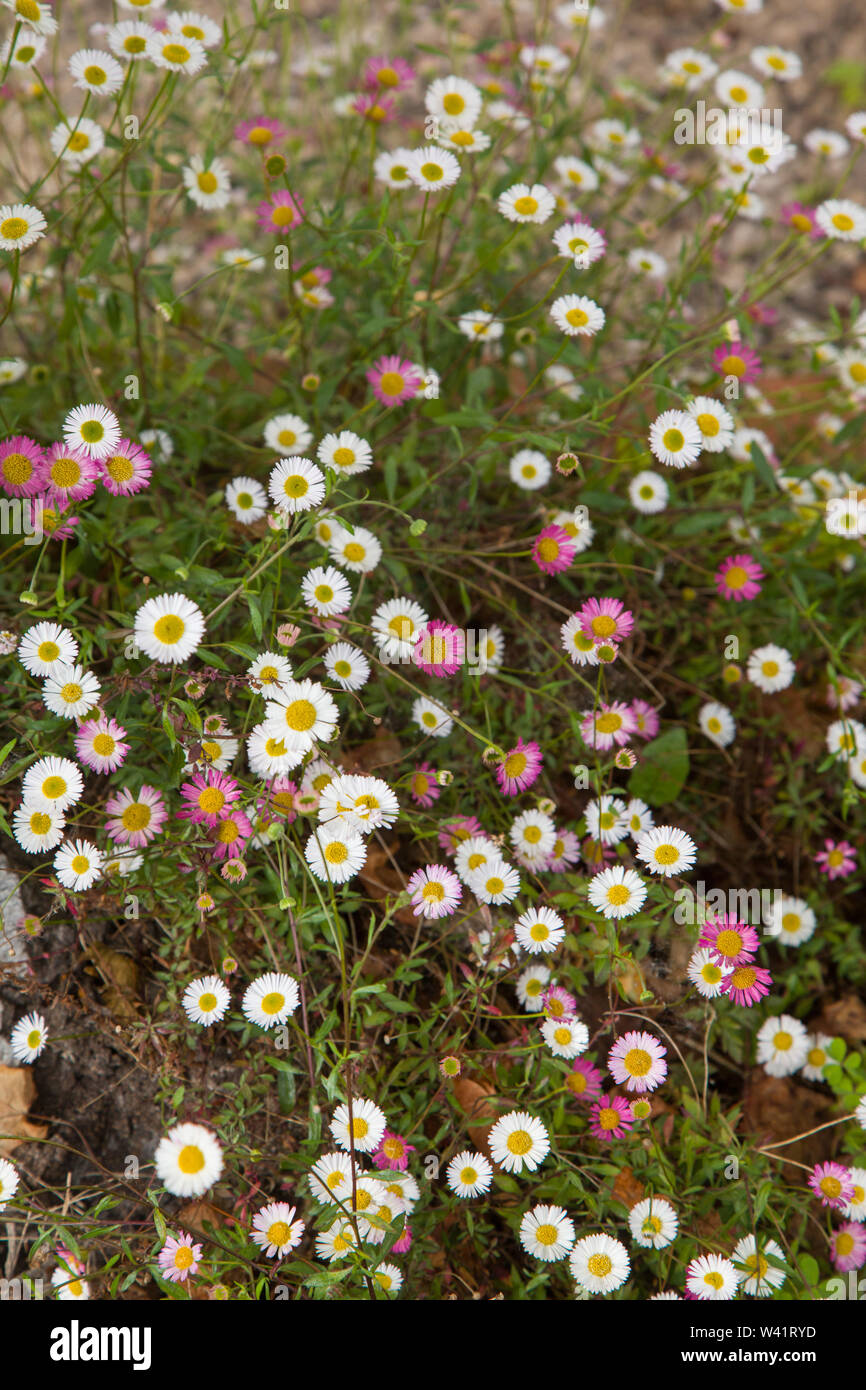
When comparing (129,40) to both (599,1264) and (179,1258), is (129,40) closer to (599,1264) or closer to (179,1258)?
(179,1258)

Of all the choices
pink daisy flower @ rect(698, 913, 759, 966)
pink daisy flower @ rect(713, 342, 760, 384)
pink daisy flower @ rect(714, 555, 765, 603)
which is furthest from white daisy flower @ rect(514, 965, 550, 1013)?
pink daisy flower @ rect(713, 342, 760, 384)

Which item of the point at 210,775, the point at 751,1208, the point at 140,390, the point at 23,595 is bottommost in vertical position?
the point at 751,1208

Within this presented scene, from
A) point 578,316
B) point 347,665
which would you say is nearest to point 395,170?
point 578,316

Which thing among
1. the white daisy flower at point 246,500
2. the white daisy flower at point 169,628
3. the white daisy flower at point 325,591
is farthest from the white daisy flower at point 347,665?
the white daisy flower at point 246,500

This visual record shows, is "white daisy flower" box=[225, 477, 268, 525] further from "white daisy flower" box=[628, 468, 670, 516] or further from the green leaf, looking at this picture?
the green leaf

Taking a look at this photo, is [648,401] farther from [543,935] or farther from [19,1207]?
[19,1207]

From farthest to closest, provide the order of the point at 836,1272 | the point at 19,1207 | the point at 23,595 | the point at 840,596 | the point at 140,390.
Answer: the point at 840,596, the point at 140,390, the point at 836,1272, the point at 23,595, the point at 19,1207

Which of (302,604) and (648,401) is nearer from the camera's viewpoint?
(302,604)

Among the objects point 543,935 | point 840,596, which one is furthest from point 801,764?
point 543,935
